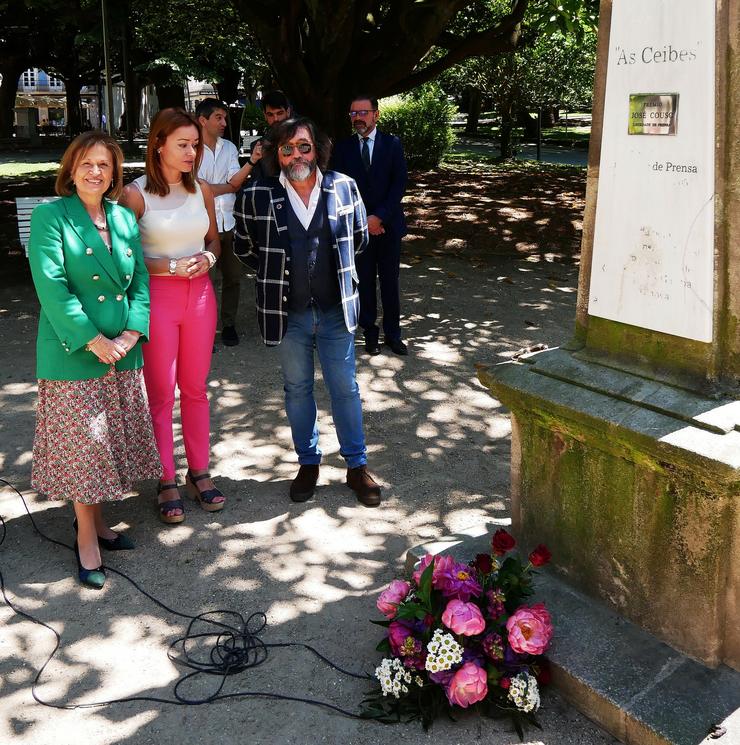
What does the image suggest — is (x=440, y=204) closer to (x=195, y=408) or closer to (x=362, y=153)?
(x=362, y=153)

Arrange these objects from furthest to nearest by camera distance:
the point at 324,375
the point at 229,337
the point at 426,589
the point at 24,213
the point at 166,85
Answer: the point at 166,85 < the point at 24,213 < the point at 229,337 < the point at 324,375 < the point at 426,589

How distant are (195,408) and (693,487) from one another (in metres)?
2.76

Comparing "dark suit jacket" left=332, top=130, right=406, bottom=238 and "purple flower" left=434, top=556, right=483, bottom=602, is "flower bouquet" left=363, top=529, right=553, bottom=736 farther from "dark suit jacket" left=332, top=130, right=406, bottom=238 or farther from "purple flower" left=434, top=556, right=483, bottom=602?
"dark suit jacket" left=332, top=130, right=406, bottom=238

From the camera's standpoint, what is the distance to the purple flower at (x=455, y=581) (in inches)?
139

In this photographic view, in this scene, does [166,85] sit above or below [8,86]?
below

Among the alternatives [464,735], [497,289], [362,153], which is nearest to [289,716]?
[464,735]

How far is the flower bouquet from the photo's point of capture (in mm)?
3352

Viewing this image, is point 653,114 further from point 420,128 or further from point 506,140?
point 506,140

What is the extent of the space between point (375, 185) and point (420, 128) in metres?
13.9

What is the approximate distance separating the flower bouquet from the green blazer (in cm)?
184

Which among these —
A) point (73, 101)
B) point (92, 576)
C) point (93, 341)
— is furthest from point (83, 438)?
point (73, 101)

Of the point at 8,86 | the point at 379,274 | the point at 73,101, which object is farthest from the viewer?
the point at 73,101

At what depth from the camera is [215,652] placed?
3.83 metres

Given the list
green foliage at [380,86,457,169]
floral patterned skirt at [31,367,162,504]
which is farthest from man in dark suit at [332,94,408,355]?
green foliage at [380,86,457,169]
